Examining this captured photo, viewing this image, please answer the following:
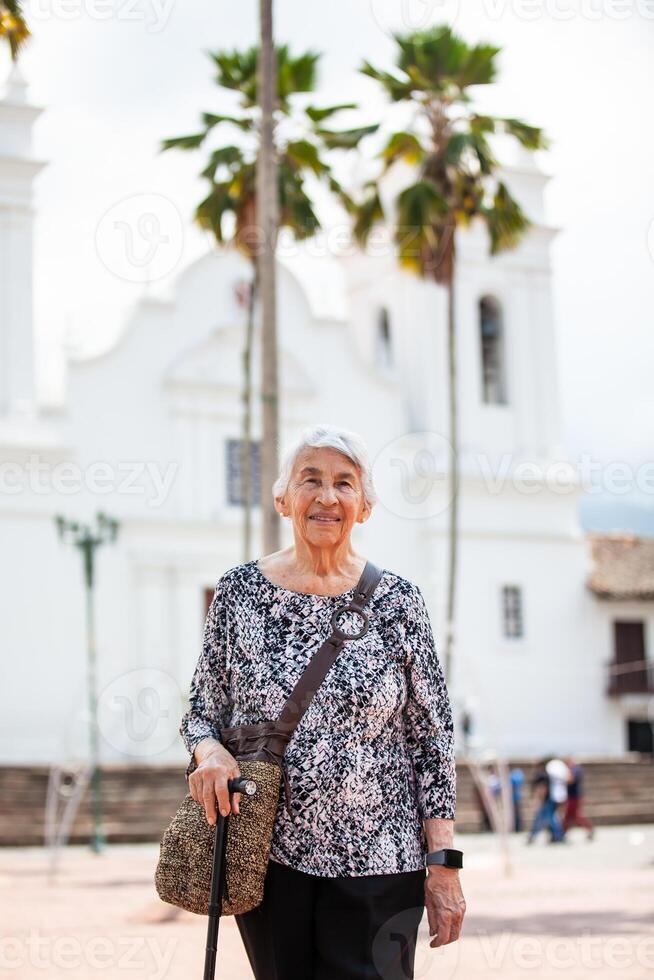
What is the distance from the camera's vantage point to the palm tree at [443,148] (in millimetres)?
22469

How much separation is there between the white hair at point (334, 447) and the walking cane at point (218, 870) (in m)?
0.82

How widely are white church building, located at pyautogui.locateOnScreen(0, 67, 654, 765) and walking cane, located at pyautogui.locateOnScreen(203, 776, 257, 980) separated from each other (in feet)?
78.4

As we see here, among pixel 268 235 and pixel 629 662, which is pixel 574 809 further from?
pixel 629 662

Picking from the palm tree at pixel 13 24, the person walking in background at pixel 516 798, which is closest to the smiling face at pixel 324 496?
the palm tree at pixel 13 24

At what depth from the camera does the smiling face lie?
3.73m

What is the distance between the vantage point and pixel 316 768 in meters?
3.45

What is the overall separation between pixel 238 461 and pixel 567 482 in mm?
8324

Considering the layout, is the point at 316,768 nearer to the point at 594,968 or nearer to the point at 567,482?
the point at 594,968

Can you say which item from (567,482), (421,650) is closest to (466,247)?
(567,482)

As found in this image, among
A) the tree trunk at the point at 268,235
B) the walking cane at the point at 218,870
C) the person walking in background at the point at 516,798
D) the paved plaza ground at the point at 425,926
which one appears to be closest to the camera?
the walking cane at the point at 218,870

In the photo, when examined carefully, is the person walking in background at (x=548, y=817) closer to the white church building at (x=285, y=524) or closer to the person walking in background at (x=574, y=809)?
the person walking in background at (x=574, y=809)

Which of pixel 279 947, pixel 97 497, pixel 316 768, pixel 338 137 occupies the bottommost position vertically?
pixel 279 947

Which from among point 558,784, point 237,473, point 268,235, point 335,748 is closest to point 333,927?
point 335,748

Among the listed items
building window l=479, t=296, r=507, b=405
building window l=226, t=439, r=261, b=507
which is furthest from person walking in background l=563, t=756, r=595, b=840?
building window l=479, t=296, r=507, b=405
